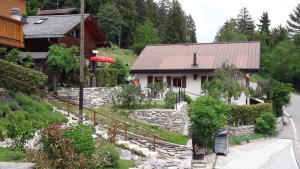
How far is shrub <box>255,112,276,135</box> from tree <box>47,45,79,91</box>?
12.8 metres

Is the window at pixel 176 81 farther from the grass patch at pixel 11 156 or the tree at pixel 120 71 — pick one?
the grass patch at pixel 11 156

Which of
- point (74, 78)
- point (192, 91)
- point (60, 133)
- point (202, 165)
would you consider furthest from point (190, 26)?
point (60, 133)

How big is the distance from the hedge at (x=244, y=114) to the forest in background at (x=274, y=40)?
33.0 m

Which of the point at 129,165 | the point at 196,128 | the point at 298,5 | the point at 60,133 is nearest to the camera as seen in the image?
the point at 60,133

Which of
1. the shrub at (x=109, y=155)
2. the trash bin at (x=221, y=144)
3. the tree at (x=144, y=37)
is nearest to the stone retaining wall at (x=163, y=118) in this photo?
the trash bin at (x=221, y=144)

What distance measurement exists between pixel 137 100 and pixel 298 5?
73993 mm

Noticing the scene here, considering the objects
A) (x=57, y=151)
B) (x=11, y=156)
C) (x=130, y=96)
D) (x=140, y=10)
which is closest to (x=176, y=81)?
(x=130, y=96)

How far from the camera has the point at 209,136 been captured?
2434 cm

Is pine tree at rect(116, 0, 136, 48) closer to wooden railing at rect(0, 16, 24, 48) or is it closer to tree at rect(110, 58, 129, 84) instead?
tree at rect(110, 58, 129, 84)

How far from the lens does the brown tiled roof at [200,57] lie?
37.3 m

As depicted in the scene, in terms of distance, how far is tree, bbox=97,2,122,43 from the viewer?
7488cm

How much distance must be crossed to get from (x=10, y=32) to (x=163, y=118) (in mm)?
9096

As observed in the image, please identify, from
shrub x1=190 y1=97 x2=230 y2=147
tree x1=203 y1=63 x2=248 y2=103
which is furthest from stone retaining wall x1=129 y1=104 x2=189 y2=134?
tree x1=203 y1=63 x2=248 y2=103

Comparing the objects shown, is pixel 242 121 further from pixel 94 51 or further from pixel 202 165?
pixel 94 51
